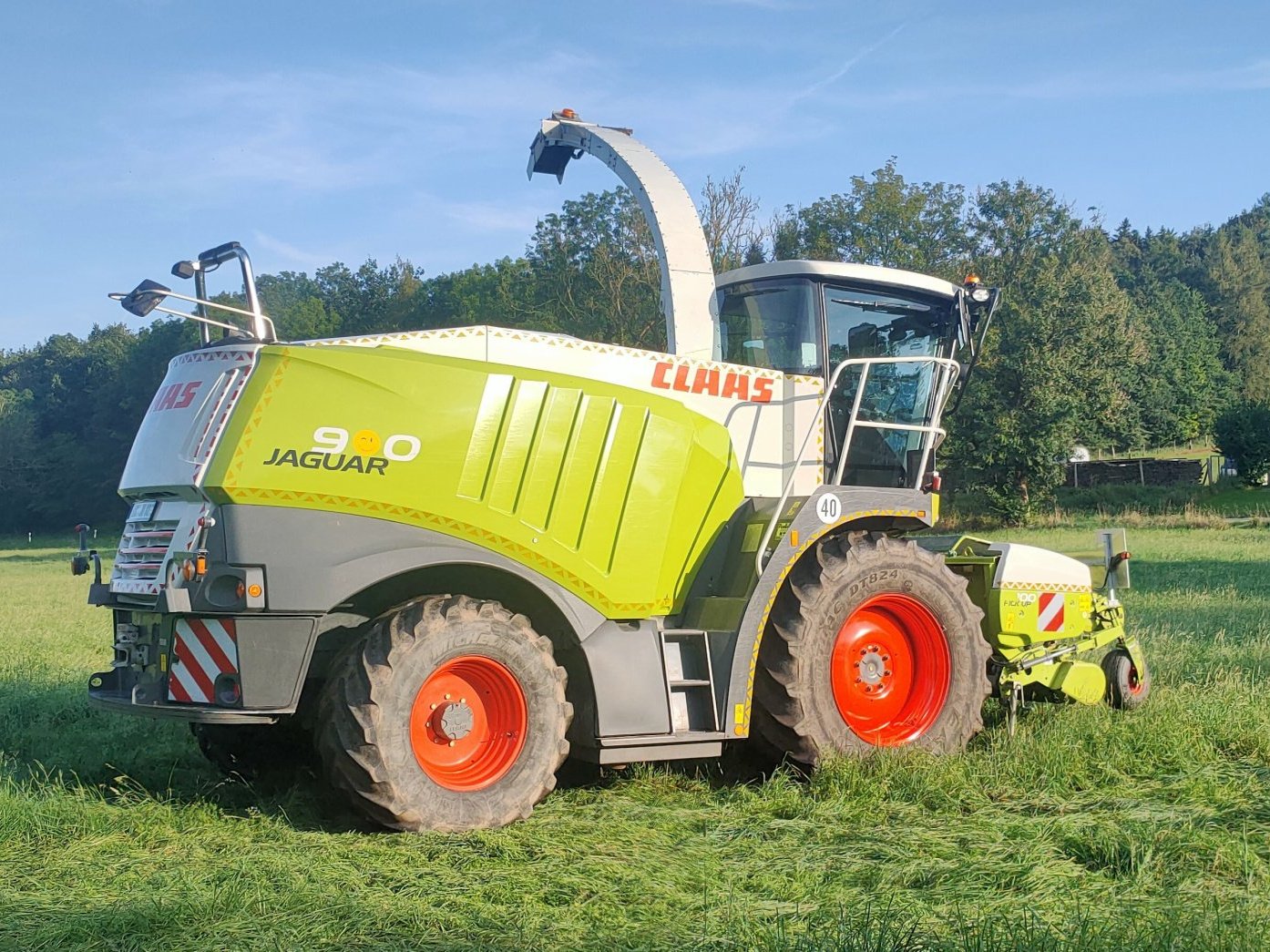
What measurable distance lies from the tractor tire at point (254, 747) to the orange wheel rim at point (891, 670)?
3232mm

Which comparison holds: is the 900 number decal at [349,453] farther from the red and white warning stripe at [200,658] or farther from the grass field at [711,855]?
the grass field at [711,855]

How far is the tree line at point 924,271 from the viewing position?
99.8 feet

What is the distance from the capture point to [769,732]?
6324 millimetres

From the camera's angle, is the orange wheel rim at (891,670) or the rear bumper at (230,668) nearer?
the rear bumper at (230,668)

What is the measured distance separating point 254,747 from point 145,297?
2.74m

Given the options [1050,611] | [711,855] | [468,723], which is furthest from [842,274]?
[711,855]

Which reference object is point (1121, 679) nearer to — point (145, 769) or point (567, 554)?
point (567, 554)

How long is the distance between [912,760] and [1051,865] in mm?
1626

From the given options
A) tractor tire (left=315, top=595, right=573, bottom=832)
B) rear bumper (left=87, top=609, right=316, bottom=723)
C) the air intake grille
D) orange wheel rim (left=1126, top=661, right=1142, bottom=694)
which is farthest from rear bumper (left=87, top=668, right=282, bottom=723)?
orange wheel rim (left=1126, top=661, right=1142, bottom=694)

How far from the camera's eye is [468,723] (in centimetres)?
561

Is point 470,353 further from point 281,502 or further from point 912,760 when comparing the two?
point 912,760

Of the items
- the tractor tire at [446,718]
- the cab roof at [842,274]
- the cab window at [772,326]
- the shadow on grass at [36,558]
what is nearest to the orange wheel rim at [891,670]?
the cab window at [772,326]

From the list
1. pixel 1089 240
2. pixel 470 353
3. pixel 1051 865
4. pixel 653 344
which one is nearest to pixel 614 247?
pixel 653 344

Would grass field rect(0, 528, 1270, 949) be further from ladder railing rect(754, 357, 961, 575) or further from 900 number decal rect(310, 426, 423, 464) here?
900 number decal rect(310, 426, 423, 464)
